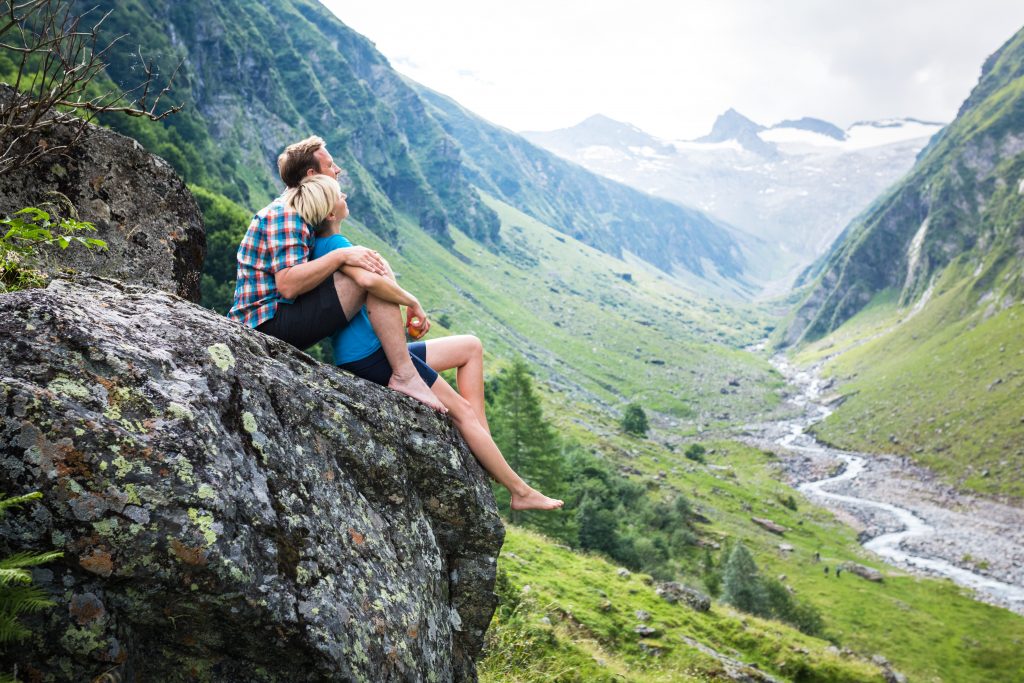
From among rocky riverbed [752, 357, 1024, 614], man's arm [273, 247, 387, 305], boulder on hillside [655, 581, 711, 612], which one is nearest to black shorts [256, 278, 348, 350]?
man's arm [273, 247, 387, 305]

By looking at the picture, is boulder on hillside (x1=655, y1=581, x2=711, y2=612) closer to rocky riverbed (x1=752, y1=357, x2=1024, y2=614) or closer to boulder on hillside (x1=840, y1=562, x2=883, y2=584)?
boulder on hillside (x1=840, y1=562, x2=883, y2=584)

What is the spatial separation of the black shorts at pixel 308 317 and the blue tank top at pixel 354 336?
0.60 feet

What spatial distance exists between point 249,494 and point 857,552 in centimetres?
8899

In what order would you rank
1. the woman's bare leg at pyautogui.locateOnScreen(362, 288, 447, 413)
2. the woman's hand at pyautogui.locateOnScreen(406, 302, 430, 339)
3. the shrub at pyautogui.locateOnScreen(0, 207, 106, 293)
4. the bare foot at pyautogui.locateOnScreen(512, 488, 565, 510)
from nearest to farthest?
the shrub at pyautogui.locateOnScreen(0, 207, 106, 293) → the woman's bare leg at pyautogui.locateOnScreen(362, 288, 447, 413) → the woman's hand at pyautogui.locateOnScreen(406, 302, 430, 339) → the bare foot at pyautogui.locateOnScreen(512, 488, 565, 510)

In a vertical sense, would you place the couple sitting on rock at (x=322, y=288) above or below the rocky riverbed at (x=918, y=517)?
above

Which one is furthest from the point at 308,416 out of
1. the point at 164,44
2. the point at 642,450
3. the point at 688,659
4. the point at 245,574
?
the point at 164,44

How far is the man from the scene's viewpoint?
260 inches

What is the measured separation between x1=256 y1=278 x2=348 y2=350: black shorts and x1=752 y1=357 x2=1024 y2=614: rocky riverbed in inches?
3228

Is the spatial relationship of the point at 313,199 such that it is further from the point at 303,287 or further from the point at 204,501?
the point at 204,501

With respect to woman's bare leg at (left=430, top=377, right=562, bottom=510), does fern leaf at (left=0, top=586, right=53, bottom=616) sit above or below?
below

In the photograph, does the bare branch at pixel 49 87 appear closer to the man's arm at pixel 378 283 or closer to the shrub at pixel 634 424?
the man's arm at pixel 378 283

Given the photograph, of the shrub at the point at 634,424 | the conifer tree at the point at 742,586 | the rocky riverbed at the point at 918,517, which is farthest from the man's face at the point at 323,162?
the shrub at the point at 634,424

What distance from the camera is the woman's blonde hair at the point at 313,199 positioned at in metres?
7.01

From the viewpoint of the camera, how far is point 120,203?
8.35 m
